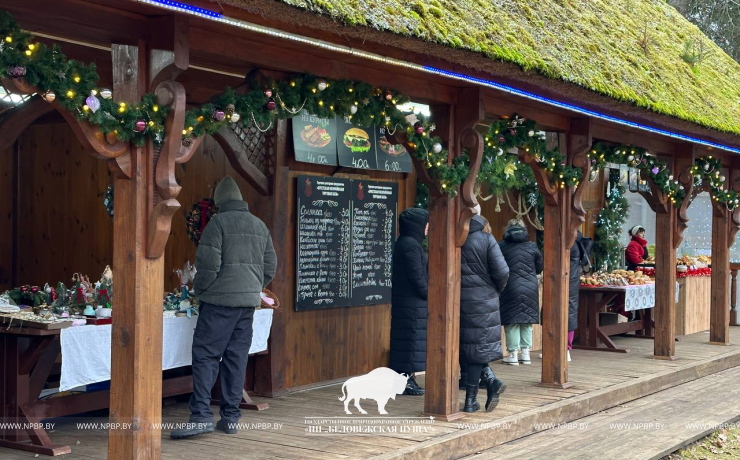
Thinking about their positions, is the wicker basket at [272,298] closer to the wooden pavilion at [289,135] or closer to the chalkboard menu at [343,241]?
the wooden pavilion at [289,135]

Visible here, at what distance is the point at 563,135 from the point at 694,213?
981 cm

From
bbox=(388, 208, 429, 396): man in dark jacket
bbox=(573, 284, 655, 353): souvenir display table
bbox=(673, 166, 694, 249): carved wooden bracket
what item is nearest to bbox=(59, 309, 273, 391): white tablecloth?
bbox=(388, 208, 429, 396): man in dark jacket

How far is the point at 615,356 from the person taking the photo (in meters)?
11.4

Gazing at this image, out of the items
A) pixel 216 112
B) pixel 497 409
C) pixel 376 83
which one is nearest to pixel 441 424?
pixel 497 409

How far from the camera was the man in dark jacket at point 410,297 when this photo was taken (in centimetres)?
802

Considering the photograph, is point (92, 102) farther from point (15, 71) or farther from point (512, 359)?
point (512, 359)

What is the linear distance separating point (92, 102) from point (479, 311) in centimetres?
400

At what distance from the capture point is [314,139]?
8.50m

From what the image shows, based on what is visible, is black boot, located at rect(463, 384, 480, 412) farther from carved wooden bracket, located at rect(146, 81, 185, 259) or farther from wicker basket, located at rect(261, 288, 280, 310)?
carved wooden bracket, located at rect(146, 81, 185, 259)

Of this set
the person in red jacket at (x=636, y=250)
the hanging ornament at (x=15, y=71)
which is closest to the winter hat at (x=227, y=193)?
the hanging ornament at (x=15, y=71)

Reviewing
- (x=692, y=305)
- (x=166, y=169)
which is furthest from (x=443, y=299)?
(x=692, y=305)

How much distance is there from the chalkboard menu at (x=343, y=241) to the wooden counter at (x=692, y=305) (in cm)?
624

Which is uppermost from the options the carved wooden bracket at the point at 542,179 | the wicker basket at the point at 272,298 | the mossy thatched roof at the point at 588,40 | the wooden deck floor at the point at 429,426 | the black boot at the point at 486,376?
the mossy thatched roof at the point at 588,40

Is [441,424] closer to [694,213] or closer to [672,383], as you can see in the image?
[672,383]
